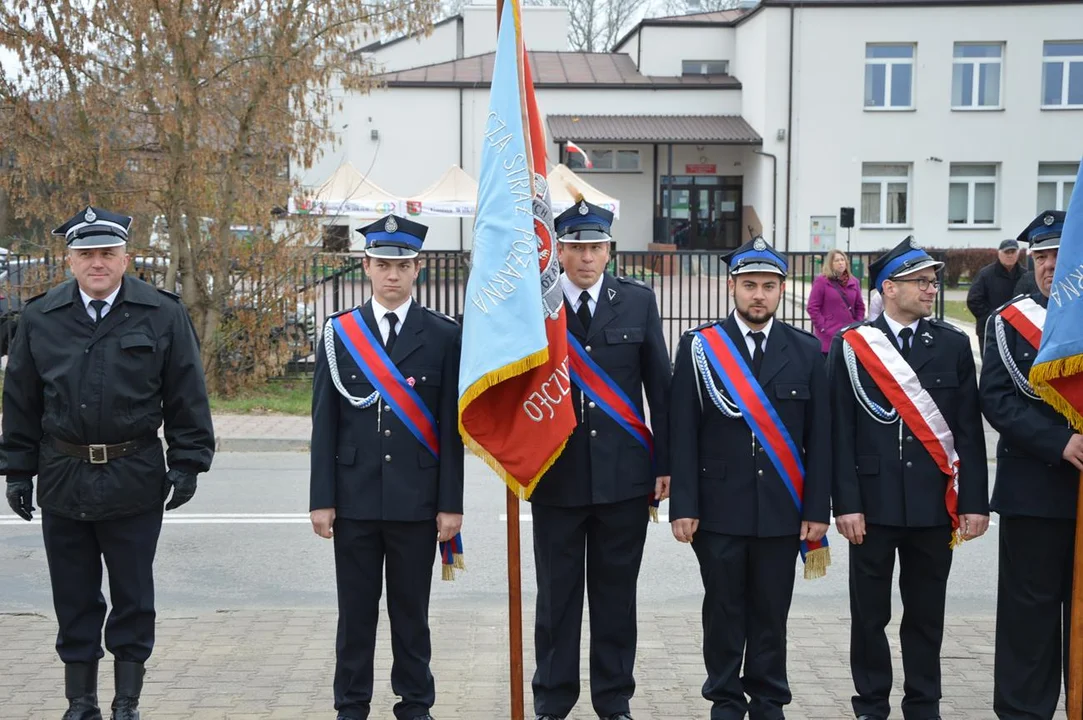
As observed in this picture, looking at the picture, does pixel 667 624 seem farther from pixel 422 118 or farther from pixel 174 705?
pixel 422 118

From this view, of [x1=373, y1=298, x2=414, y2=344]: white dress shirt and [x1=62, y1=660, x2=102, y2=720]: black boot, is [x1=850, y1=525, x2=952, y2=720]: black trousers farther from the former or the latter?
[x1=62, y1=660, x2=102, y2=720]: black boot

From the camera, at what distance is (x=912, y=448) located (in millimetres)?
5027

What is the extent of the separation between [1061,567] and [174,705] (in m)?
3.86

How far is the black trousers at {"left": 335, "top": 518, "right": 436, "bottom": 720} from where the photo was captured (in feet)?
16.3

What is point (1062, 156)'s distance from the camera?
3525 cm

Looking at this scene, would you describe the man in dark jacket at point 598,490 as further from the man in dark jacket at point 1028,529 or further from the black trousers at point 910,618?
the man in dark jacket at point 1028,529

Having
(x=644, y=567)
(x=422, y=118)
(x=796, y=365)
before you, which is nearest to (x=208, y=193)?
(x=644, y=567)

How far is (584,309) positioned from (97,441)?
2.10 meters

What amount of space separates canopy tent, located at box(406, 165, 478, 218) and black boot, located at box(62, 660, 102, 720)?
19.8m

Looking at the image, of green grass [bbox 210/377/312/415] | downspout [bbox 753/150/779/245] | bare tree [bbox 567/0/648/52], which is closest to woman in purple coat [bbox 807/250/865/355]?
green grass [bbox 210/377/312/415]

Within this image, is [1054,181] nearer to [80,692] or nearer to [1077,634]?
[1077,634]

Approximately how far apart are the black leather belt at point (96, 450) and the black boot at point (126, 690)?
2.85 feet

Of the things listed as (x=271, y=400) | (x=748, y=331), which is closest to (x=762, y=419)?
(x=748, y=331)

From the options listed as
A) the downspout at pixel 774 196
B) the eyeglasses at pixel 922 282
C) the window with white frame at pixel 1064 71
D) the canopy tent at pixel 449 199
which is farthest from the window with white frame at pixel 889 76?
the eyeglasses at pixel 922 282
